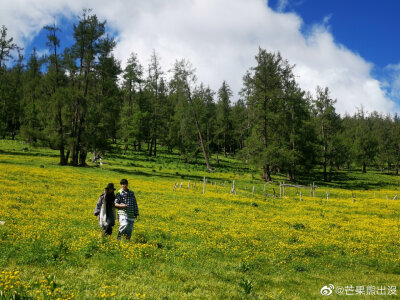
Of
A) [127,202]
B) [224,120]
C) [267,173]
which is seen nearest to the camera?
[127,202]

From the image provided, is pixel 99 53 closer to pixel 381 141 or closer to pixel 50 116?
pixel 50 116

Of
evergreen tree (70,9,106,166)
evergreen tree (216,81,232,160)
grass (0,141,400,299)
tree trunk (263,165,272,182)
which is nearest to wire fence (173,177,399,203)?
tree trunk (263,165,272,182)

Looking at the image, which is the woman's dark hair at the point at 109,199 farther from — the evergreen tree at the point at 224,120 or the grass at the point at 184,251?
the evergreen tree at the point at 224,120

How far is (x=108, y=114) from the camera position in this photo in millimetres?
43812

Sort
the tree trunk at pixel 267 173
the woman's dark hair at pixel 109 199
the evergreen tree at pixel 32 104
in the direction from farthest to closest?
the tree trunk at pixel 267 173 → the evergreen tree at pixel 32 104 → the woman's dark hair at pixel 109 199

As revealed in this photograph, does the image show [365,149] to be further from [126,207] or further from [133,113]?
[126,207]

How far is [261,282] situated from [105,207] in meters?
5.94

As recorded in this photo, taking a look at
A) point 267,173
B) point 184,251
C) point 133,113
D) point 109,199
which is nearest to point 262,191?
point 267,173

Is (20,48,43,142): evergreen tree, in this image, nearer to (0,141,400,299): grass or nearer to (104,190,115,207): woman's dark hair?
(0,141,400,299): grass

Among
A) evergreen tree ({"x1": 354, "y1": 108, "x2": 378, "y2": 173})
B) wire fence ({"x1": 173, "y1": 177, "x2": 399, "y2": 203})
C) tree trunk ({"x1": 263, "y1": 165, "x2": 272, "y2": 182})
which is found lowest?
wire fence ({"x1": 173, "y1": 177, "x2": 399, "y2": 203})

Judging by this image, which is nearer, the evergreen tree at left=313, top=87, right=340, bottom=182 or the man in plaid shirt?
the man in plaid shirt

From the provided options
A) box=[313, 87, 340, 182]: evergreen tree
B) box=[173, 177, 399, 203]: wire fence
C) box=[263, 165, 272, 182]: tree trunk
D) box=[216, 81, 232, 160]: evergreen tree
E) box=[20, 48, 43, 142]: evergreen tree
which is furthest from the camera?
box=[216, 81, 232, 160]: evergreen tree

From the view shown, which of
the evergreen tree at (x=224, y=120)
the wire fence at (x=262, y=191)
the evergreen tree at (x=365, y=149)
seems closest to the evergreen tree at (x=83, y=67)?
the wire fence at (x=262, y=191)

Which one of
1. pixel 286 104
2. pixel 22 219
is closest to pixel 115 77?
pixel 286 104
